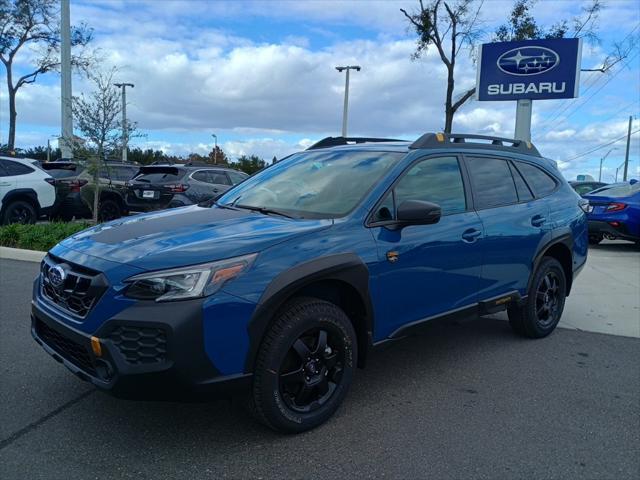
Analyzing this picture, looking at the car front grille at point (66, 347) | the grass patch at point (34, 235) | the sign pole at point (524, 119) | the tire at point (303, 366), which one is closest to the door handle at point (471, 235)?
the tire at point (303, 366)

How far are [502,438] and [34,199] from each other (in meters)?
10.7

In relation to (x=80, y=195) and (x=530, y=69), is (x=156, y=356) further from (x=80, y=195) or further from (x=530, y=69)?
(x=530, y=69)

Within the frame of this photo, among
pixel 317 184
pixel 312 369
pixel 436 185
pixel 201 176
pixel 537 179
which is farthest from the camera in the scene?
pixel 201 176

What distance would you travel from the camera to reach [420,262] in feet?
11.9

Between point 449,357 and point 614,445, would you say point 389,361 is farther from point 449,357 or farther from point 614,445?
point 614,445

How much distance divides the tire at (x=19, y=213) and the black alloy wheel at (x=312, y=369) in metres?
9.75

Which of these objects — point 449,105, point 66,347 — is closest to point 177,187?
point 66,347

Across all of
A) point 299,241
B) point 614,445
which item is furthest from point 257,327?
point 614,445

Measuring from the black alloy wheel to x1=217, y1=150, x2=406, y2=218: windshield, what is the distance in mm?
776

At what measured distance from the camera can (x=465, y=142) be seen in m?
4.46

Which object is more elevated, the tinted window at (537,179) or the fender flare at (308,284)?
the tinted window at (537,179)

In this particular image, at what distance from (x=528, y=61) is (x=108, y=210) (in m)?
10.7

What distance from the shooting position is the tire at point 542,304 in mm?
4930

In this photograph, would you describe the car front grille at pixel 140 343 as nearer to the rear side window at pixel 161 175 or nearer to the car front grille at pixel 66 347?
the car front grille at pixel 66 347
